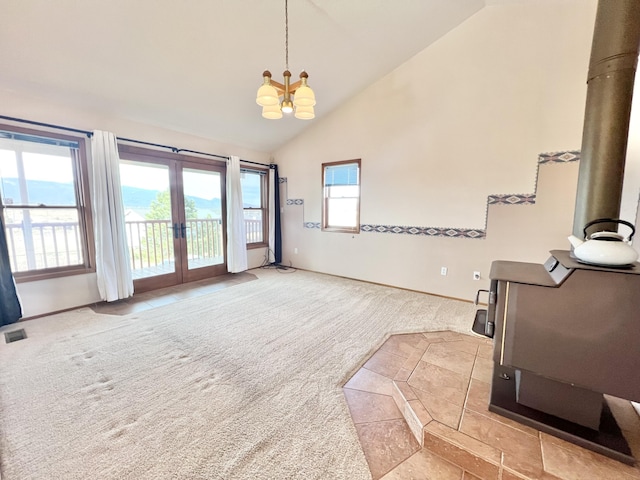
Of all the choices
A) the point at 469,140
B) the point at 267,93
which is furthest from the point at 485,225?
the point at 267,93

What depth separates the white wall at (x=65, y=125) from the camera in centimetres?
276

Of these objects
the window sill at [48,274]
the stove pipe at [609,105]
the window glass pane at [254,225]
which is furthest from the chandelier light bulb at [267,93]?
the window glass pane at [254,225]

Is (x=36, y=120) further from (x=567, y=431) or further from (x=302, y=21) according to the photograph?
(x=567, y=431)

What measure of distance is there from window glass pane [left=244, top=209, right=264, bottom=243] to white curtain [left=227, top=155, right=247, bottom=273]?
55cm

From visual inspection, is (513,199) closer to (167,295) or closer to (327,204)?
(327,204)

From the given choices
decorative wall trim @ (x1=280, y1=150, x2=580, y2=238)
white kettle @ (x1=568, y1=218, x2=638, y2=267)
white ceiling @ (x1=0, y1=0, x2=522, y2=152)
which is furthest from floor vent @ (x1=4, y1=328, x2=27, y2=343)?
white kettle @ (x1=568, y1=218, x2=638, y2=267)

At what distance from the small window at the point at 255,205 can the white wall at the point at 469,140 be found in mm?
1686

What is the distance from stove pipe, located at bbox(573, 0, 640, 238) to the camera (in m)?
1.34

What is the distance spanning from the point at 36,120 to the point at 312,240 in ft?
13.2

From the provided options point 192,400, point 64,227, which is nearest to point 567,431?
point 192,400

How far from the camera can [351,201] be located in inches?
182

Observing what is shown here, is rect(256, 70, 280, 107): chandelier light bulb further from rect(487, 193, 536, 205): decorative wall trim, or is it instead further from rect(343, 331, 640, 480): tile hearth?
rect(487, 193, 536, 205): decorative wall trim

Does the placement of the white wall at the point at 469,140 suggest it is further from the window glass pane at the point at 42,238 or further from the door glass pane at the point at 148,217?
the window glass pane at the point at 42,238

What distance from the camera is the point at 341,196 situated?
4730mm
